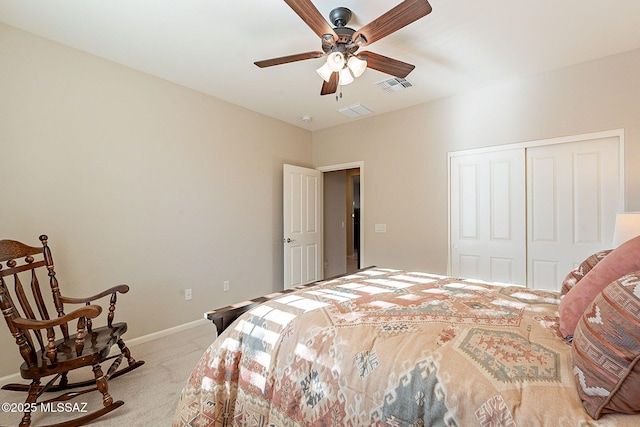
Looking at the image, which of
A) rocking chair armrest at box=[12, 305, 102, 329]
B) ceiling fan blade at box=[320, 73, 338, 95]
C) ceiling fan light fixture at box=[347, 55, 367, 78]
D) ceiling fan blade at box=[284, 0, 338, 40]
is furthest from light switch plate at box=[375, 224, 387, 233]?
rocking chair armrest at box=[12, 305, 102, 329]

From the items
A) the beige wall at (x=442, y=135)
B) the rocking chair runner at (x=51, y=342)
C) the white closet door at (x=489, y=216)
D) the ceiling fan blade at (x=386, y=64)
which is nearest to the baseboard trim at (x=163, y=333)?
the rocking chair runner at (x=51, y=342)

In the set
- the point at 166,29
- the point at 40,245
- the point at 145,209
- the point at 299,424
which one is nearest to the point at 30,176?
the point at 40,245

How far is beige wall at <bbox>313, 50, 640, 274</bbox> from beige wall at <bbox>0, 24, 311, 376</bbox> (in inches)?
58.4

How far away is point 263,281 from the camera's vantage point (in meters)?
3.96

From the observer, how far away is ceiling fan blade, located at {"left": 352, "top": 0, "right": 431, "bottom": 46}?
4.97ft

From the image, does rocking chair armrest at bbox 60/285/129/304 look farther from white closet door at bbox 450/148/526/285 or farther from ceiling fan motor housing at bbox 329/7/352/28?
white closet door at bbox 450/148/526/285

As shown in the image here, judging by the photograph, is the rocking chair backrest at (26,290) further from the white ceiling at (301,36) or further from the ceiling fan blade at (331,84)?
the ceiling fan blade at (331,84)

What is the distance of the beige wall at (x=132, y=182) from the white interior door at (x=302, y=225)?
0.97 feet

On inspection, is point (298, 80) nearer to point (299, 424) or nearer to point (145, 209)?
point (145, 209)

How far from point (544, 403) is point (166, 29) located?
2974 millimetres

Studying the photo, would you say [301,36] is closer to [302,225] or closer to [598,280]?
[598,280]

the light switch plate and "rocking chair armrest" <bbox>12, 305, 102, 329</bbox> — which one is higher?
the light switch plate

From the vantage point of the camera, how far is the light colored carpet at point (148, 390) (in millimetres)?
1736

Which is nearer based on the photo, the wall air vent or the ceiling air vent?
the ceiling air vent
